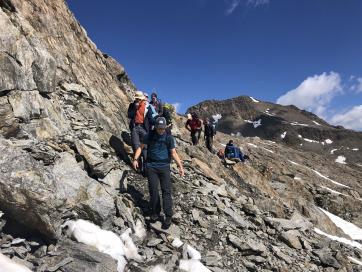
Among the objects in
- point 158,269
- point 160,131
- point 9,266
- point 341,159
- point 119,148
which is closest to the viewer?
point 9,266

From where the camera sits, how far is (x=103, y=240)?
10.3 m

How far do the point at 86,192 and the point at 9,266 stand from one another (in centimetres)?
367

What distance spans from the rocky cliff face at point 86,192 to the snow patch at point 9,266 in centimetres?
44

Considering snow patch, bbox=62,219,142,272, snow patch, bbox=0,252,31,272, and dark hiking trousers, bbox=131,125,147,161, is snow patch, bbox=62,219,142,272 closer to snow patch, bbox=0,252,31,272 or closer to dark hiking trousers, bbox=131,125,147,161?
snow patch, bbox=0,252,31,272

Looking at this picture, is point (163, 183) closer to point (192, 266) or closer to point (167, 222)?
point (167, 222)

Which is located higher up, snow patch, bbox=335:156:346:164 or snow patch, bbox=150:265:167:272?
snow patch, bbox=335:156:346:164

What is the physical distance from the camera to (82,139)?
15.1 m

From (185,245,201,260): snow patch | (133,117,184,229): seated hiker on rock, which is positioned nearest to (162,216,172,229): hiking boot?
(133,117,184,229): seated hiker on rock

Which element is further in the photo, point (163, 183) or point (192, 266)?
point (163, 183)

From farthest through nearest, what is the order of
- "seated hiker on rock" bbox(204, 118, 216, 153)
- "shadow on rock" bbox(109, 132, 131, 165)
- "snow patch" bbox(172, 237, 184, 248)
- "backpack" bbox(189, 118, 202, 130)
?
1. "seated hiker on rock" bbox(204, 118, 216, 153)
2. "backpack" bbox(189, 118, 202, 130)
3. "shadow on rock" bbox(109, 132, 131, 165)
4. "snow patch" bbox(172, 237, 184, 248)

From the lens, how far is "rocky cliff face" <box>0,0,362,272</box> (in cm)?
933

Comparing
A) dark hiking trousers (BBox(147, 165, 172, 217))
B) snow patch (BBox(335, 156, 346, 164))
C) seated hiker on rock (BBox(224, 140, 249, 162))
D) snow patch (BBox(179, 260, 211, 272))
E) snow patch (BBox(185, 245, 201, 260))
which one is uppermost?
snow patch (BBox(335, 156, 346, 164))

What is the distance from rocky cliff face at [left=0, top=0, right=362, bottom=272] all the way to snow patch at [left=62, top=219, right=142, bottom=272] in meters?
0.22

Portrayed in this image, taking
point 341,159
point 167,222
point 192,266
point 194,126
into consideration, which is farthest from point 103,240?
point 341,159
